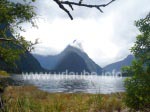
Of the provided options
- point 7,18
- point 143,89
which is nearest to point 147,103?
point 143,89

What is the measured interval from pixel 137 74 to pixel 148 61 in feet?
2.20

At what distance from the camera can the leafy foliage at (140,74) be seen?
11.9 metres

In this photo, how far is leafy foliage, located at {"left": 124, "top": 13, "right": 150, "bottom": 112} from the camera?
11.9 metres

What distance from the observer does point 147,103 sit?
39.3ft

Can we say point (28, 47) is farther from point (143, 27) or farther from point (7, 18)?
point (143, 27)

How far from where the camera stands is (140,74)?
12008 millimetres

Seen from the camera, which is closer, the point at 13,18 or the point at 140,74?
the point at 140,74

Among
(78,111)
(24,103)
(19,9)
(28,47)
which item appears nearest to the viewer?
(24,103)

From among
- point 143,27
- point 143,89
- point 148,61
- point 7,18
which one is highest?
point 7,18

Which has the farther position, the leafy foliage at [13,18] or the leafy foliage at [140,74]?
the leafy foliage at [13,18]

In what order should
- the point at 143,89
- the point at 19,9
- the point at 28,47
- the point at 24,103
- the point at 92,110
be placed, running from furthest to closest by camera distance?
1. the point at 19,9
2. the point at 28,47
3. the point at 92,110
4. the point at 143,89
5. the point at 24,103

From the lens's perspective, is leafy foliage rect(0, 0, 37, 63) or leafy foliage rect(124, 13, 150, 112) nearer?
leafy foliage rect(124, 13, 150, 112)

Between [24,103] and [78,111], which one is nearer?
[24,103]

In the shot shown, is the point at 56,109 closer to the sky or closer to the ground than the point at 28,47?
closer to the ground
